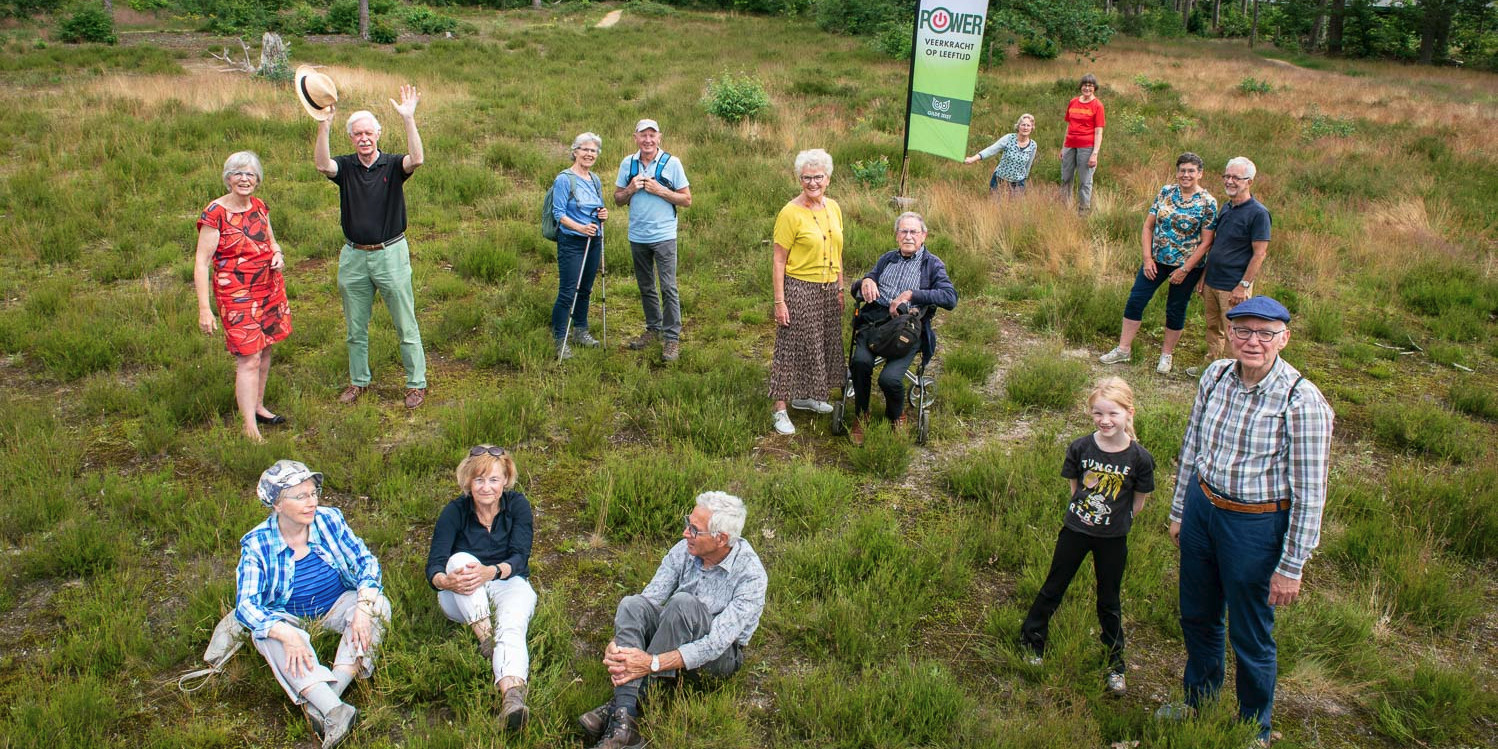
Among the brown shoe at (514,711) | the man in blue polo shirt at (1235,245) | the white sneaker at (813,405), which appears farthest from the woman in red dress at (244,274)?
the man in blue polo shirt at (1235,245)

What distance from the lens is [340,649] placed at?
383cm

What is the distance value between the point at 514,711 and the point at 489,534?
37.2 inches

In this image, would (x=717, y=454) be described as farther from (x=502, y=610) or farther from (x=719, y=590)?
(x=502, y=610)

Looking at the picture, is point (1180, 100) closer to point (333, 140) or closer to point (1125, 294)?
point (1125, 294)

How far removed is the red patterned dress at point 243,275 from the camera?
5.66 meters

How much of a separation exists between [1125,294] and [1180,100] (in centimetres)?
1569

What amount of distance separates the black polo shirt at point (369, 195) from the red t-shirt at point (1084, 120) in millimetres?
8599

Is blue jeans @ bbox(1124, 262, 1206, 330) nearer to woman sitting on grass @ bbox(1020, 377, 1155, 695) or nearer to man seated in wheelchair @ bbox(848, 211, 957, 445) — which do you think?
man seated in wheelchair @ bbox(848, 211, 957, 445)

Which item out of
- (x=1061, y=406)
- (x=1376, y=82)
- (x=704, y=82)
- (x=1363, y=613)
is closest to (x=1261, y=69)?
(x=1376, y=82)

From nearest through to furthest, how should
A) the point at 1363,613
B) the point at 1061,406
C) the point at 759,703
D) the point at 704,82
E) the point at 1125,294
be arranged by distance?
the point at 759,703 < the point at 1363,613 < the point at 1061,406 < the point at 1125,294 < the point at 704,82

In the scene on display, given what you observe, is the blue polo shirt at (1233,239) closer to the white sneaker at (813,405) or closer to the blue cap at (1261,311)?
the white sneaker at (813,405)

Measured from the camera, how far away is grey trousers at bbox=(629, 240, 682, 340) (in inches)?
286

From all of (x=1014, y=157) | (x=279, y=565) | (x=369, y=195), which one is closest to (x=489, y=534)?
(x=279, y=565)

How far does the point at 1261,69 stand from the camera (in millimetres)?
30656
